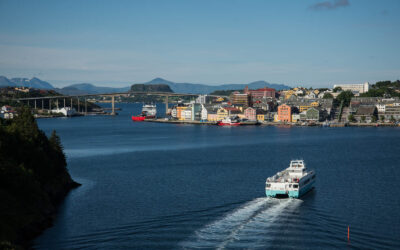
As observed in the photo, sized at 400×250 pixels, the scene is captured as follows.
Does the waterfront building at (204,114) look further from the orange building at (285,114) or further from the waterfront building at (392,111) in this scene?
the waterfront building at (392,111)

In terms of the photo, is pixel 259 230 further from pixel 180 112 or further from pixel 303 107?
pixel 180 112

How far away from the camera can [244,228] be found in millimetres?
9633

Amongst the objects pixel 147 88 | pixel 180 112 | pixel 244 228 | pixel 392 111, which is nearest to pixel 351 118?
pixel 392 111

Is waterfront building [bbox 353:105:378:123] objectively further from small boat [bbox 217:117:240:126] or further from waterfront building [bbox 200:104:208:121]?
waterfront building [bbox 200:104:208:121]

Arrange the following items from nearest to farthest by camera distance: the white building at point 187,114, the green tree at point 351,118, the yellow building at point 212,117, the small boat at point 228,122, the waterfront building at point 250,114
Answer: the green tree at point 351,118 < the small boat at point 228,122 < the waterfront building at point 250,114 < the yellow building at point 212,117 < the white building at point 187,114

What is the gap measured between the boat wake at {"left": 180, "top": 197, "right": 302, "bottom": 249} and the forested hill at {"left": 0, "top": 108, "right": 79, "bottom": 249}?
134 inches

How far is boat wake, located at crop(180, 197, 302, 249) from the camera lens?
8758 millimetres

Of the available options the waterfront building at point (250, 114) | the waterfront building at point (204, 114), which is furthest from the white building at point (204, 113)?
the waterfront building at point (250, 114)

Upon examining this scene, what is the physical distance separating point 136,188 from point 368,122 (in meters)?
33.3

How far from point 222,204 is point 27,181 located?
15.1 ft

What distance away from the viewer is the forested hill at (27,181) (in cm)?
963

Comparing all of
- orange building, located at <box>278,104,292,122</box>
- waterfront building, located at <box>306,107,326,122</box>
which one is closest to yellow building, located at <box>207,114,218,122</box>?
orange building, located at <box>278,104,292,122</box>

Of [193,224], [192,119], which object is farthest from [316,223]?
[192,119]

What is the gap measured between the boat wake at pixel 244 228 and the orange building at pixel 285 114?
3463cm
